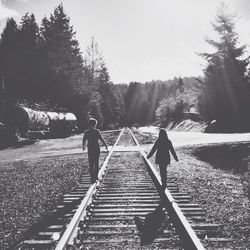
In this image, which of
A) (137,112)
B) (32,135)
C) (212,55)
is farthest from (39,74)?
(137,112)

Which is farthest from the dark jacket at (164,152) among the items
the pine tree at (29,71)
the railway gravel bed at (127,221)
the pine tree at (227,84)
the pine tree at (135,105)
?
the pine tree at (135,105)

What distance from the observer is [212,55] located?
131ft

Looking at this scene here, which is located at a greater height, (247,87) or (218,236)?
(247,87)

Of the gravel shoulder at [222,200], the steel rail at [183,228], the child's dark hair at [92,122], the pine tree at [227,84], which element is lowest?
the gravel shoulder at [222,200]

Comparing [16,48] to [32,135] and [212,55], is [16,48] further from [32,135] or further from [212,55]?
[212,55]

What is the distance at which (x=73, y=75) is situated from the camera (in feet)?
165

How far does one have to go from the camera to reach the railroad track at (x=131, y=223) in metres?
4.57

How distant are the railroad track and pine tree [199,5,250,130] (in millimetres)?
29916

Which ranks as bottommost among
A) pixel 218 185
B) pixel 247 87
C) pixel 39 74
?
pixel 218 185

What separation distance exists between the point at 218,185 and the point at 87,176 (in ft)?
13.0

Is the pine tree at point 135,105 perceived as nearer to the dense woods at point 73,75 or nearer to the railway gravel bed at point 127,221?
the dense woods at point 73,75

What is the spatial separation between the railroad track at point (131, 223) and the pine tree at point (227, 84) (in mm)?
29916

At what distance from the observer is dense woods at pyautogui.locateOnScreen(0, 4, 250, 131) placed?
3625 cm

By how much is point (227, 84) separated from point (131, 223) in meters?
32.9
